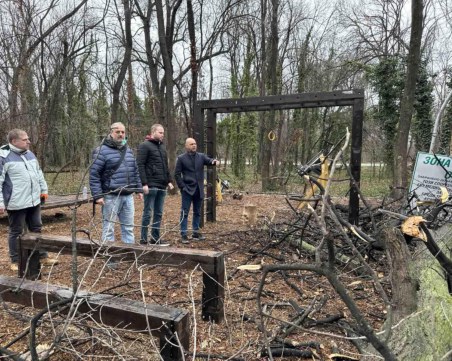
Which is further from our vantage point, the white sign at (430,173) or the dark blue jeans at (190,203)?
the white sign at (430,173)

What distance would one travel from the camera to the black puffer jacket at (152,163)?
513cm

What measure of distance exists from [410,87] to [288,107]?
308 cm

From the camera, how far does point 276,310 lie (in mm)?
3389

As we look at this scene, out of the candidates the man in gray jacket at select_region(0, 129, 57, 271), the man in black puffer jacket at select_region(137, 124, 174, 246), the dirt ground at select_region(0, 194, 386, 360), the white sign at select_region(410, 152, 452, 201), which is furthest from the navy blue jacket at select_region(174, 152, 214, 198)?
the white sign at select_region(410, 152, 452, 201)

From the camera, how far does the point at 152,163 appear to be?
17.2 feet

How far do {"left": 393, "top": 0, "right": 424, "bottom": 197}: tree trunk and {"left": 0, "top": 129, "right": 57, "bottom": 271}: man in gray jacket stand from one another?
6.87m

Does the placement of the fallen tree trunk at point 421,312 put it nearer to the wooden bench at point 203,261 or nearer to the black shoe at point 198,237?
the wooden bench at point 203,261

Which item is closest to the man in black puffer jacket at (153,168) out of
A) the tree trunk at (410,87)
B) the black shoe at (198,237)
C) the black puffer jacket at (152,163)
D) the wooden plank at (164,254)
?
the black puffer jacket at (152,163)

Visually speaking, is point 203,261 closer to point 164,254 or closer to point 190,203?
point 164,254

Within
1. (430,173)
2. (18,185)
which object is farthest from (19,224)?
(430,173)

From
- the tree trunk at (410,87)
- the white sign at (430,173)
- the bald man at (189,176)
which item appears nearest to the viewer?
the bald man at (189,176)

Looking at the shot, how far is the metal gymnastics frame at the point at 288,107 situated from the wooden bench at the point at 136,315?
3979 mm

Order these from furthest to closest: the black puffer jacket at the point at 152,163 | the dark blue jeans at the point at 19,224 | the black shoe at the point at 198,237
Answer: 1. the black shoe at the point at 198,237
2. the black puffer jacket at the point at 152,163
3. the dark blue jeans at the point at 19,224

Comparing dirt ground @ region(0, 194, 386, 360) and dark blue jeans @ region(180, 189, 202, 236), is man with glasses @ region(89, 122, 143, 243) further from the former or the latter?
dark blue jeans @ region(180, 189, 202, 236)
